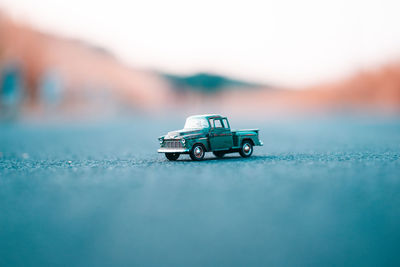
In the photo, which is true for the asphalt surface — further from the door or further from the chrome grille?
the door

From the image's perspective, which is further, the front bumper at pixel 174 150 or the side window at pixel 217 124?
the side window at pixel 217 124

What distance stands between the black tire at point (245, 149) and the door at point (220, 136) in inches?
22.7

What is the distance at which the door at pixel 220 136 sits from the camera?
14.5m

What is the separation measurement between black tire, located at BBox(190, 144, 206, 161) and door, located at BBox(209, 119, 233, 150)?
340mm

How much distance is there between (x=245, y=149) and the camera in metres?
15.5

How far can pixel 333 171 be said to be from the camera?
1137cm

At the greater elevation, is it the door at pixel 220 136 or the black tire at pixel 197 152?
the door at pixel 220 136

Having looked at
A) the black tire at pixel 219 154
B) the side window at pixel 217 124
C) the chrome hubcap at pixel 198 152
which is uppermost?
the side window at pixel 217 124

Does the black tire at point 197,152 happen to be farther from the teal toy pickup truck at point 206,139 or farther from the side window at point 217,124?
the side window at point 217,124

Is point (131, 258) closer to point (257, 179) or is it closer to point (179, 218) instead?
point (179, 218)

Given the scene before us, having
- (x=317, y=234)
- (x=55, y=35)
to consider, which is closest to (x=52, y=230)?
(x=317, y=234)

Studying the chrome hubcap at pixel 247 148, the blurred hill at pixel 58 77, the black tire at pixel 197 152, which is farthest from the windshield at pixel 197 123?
the blurred hill at pixel 58 77

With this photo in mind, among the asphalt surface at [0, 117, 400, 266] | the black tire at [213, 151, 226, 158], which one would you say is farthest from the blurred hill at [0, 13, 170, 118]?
the asphalt surface at [0, 117, 400, 266]

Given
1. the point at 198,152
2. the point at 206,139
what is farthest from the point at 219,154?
the point at 206,139
